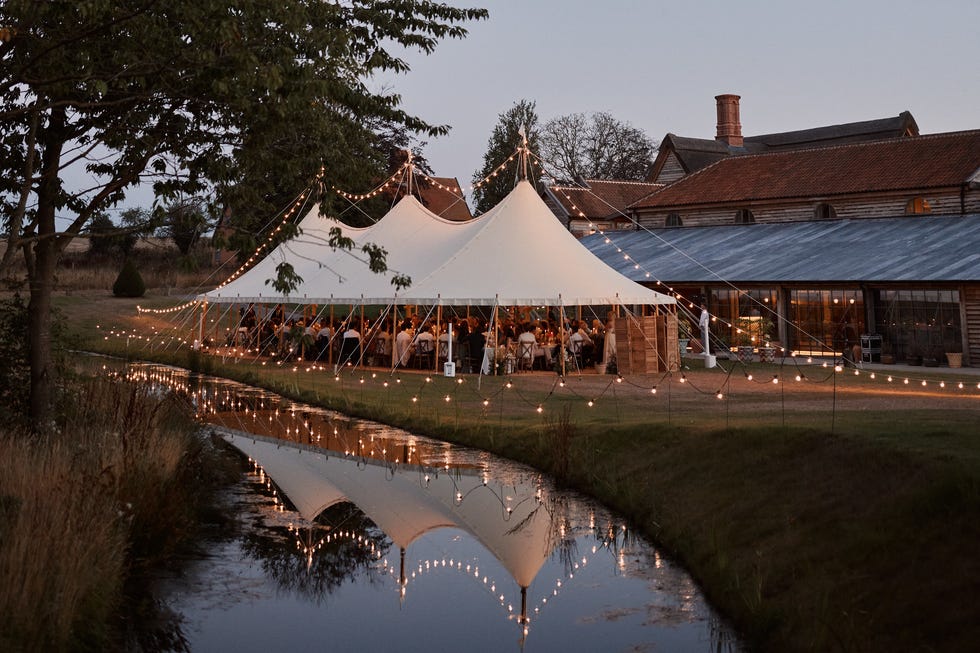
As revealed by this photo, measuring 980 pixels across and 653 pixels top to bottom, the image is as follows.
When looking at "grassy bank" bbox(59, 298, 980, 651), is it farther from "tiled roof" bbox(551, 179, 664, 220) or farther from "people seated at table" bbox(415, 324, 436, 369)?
"tiled roof" bbox(551, 179, 664, 220)

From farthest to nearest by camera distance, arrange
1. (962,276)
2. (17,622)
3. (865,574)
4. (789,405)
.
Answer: (962,276) → (789,405) → (865,574) → (17,622)

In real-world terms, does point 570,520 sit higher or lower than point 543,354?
lower

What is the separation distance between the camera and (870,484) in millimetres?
7742

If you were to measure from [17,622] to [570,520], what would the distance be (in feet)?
17.9

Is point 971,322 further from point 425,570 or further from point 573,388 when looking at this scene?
point 425,570

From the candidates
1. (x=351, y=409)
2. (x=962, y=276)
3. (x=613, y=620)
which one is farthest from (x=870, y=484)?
(x=962, y=276)

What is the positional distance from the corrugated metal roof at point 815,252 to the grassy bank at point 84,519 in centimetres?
1755

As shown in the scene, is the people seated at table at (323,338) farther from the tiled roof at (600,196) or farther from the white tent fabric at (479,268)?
the tiled roof at (600,196)

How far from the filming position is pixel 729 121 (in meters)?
51.0

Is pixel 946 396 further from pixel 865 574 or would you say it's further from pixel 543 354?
pixel 865 574

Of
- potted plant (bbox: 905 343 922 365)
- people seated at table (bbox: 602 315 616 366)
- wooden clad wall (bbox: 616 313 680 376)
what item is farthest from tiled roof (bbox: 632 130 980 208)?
people seated at table (bbox: 602 315 616 366)

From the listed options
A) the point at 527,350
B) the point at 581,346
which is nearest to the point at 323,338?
the point at 527,350

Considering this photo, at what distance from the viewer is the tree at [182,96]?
27.1ft

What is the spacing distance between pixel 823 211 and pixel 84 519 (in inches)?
1088
